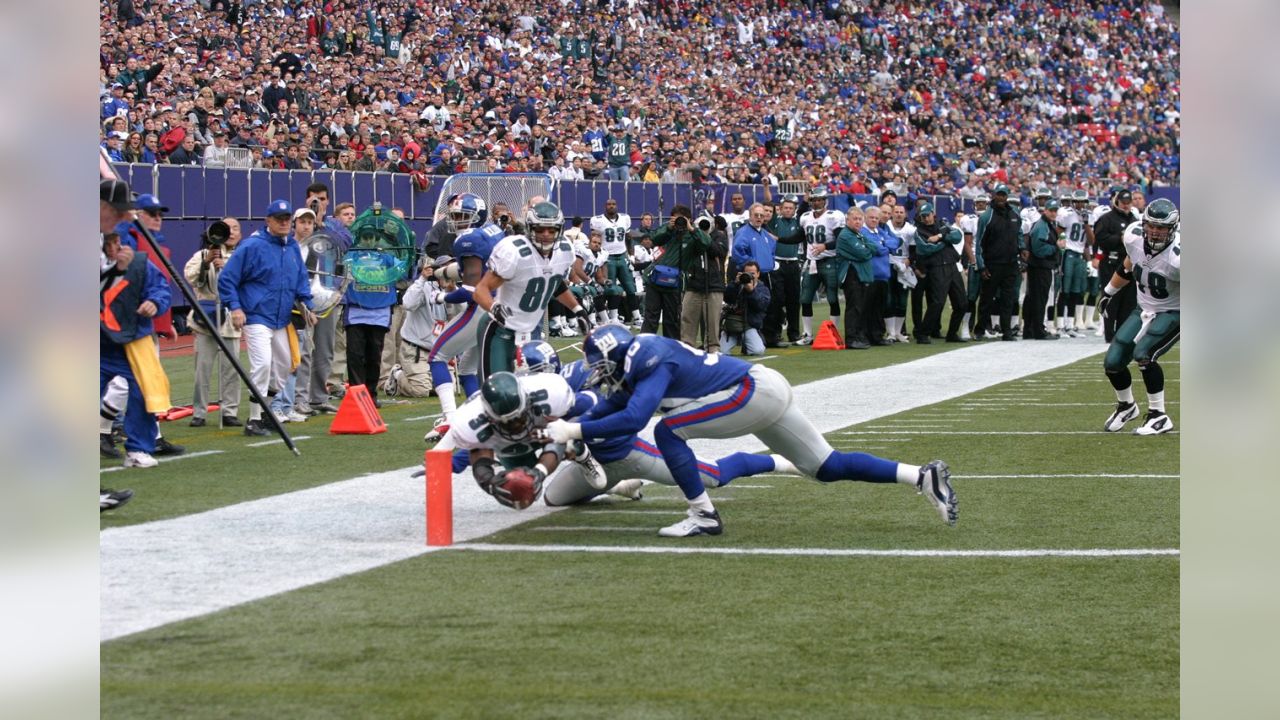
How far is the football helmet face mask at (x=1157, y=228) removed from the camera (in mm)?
11016

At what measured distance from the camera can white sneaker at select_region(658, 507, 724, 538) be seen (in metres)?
7.55

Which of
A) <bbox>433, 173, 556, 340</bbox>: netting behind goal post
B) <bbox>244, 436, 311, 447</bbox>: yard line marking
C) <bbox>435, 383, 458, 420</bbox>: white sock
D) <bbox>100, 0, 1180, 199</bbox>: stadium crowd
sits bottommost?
<bbox>244, 436, 311, 447</bbox>: yard line marking

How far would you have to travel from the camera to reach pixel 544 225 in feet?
32.8

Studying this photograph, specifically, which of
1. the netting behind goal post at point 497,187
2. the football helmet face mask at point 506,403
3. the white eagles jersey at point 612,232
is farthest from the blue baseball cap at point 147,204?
the white eagles jersey at point 612,232

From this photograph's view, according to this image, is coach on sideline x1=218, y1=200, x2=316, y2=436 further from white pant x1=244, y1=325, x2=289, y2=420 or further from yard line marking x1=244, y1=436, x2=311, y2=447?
yard line marking x1=244, y1=436, x2=311, y2=447

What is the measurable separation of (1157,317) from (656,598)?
6.51 m

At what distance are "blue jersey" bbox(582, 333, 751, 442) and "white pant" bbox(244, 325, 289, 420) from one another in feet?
15.9

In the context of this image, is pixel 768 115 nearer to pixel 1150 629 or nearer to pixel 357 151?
pixel 357 151

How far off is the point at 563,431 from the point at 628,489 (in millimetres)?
1763

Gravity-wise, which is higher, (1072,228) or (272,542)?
(1072,228)

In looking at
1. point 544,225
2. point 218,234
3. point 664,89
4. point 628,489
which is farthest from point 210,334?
point 664,89

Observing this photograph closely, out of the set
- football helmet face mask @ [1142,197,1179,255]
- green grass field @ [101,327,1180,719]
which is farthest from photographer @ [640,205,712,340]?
green grass field @ [101,327,1180,719]

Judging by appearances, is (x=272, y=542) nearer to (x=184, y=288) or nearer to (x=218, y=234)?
(x=184, y=288)
